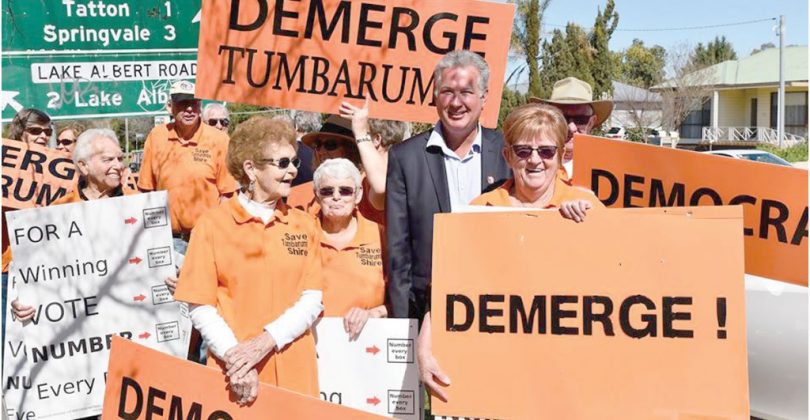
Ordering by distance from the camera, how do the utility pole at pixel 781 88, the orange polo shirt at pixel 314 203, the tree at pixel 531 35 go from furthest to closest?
the utility pole at pixel 781 88
the tree at pixel 531 35
the orange polo shirt at pixel 314 203

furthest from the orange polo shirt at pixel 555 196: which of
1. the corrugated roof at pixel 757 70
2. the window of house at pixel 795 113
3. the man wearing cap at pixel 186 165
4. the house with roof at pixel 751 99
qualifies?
the window of house at pixel 795 113

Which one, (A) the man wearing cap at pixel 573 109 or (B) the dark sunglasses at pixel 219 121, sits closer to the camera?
(A) the man wearing cap at pixel 573 109

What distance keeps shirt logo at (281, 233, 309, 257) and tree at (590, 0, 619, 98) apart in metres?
38.8

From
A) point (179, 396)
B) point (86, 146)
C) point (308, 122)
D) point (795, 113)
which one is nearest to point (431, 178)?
point (179, 396)

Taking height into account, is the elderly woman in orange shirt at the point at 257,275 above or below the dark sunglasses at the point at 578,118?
below

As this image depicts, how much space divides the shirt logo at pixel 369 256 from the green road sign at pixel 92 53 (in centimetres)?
616

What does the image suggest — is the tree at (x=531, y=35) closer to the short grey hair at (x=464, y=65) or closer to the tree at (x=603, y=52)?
the tree at (x=603, y=52)

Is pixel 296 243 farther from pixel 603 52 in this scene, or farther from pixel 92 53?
pixel 603 52

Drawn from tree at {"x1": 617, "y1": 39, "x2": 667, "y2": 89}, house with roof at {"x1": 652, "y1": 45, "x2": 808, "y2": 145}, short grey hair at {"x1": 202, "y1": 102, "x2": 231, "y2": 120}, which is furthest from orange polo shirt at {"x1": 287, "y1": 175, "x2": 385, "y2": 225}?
tree at {"x1": 617, "y1": 39, "x2": 667, "y2": 89}

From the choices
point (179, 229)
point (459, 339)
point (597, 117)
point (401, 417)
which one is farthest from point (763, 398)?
point (179, 229)

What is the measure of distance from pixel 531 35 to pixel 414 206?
34289 mm

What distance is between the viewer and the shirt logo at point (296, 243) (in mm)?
3522

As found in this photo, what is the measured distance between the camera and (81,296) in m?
4.54

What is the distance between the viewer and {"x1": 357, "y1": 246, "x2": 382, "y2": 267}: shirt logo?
3.96 m
